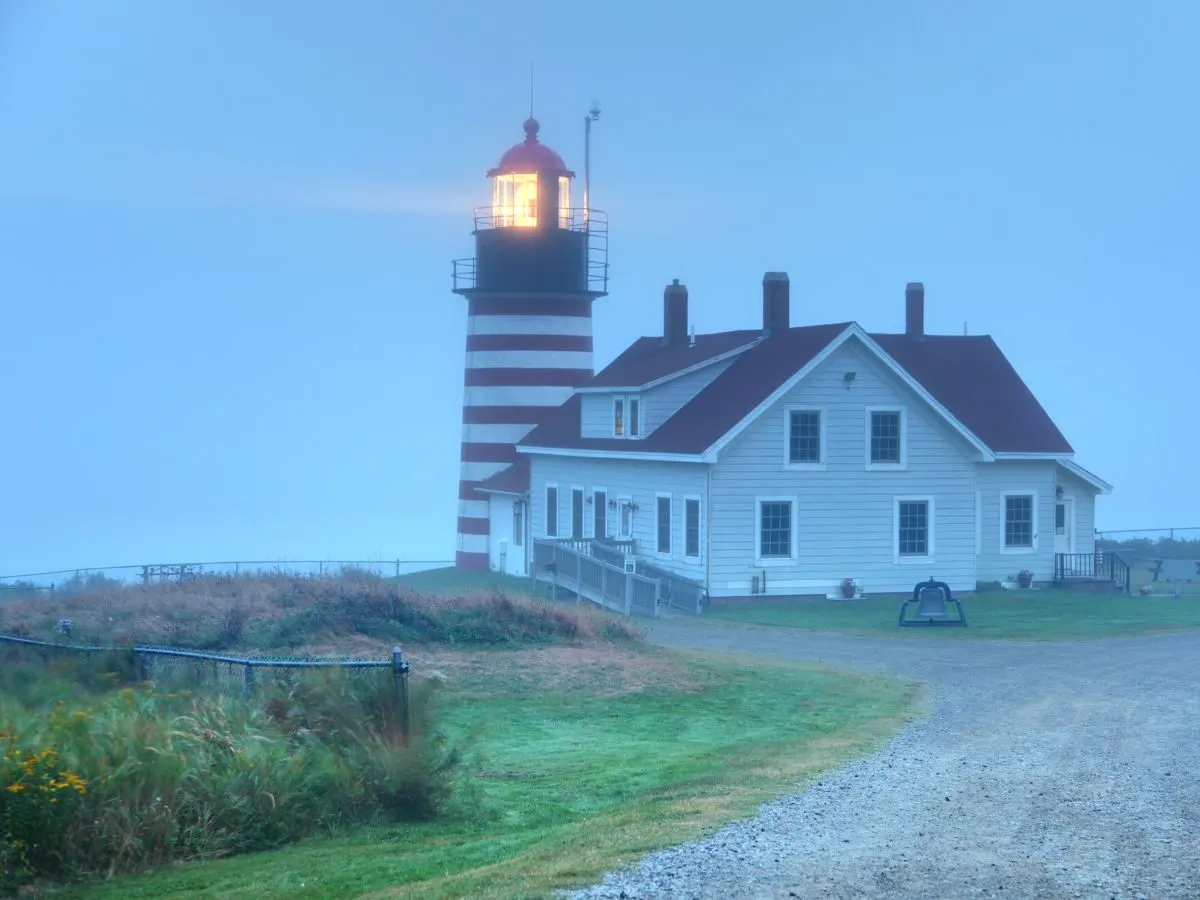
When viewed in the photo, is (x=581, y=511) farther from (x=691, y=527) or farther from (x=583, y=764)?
(x=583, y=764)

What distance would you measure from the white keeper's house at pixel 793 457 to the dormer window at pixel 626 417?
63 millimetres

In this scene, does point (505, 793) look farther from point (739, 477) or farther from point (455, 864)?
point (739, 477)

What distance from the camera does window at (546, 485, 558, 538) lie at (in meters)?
40.8

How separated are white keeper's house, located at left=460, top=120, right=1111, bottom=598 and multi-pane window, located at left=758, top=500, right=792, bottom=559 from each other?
1.2 inches

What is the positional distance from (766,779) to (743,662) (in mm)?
10086

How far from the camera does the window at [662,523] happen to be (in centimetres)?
3466

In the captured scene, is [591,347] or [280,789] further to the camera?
[591,347]

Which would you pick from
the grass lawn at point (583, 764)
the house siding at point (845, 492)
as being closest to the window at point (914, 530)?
the house siding at point (845, 492)

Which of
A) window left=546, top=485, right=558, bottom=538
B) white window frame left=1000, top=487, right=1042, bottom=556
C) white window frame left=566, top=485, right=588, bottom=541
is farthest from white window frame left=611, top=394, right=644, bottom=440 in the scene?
white window frame left=1000, top=487, right=1042, bottom=556

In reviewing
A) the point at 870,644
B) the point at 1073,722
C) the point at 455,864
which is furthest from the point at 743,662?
the point at 455,864

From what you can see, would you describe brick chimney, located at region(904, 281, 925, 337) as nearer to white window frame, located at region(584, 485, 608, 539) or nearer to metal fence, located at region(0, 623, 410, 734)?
white window frame, located at region(584, 485, 608, 539)

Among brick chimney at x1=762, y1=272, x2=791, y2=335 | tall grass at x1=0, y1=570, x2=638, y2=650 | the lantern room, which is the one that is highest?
the lantern room

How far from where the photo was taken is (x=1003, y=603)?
33438 mm

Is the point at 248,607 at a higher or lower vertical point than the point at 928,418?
lower
